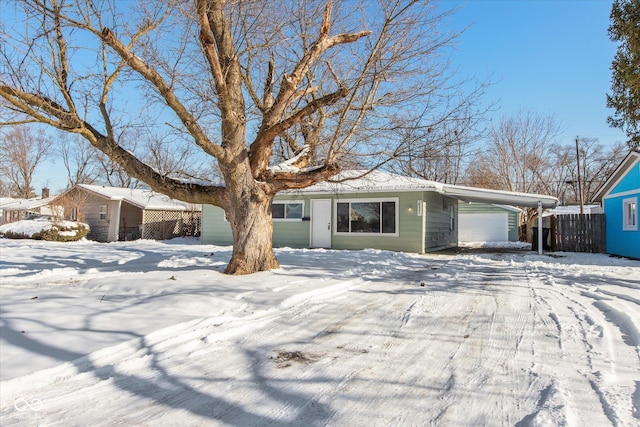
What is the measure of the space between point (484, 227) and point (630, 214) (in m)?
11.7

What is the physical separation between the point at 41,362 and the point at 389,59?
696 centimetres

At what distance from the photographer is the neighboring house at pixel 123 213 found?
75.3 ft

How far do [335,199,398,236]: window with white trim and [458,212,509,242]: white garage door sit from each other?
1259 centimetres

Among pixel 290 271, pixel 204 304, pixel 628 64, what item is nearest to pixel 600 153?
pixel 628 64

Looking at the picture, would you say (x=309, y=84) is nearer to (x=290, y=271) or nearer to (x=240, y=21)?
(x=240, y=21)

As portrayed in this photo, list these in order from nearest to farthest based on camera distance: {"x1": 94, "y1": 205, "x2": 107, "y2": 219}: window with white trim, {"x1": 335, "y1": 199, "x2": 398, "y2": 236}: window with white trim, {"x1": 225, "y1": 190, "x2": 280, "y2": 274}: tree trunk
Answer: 1. {"x1": 225, "y1": 190, "x2": 280, "y2": 274}: tree trunk
2. {"x1": 335, "y1": 199, "x2": 398, "y2": 236}: window with white trim
3. {"x1": 94, "y1": 205, "x2": 107, "y2": 219}: window with white trim

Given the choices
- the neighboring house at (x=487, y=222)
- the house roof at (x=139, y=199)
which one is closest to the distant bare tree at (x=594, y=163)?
the neighboring house at (x=487, y=222)

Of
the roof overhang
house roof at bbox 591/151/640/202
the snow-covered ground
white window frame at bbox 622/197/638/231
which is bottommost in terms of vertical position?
the snow-covered ground

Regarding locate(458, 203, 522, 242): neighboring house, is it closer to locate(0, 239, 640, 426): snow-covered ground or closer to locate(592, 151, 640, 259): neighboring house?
locate(592, 151, 640, 259): neighboring house

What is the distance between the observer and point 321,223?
16.1m

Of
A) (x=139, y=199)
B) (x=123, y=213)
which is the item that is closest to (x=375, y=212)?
(x=139, y=199)

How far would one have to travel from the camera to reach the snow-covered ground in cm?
248

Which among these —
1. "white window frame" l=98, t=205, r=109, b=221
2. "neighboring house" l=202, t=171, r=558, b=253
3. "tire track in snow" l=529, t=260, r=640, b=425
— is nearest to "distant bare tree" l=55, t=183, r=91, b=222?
"white window frame" l=98, t=205, r=109, b=221

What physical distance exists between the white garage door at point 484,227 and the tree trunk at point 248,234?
2080 centimetres
